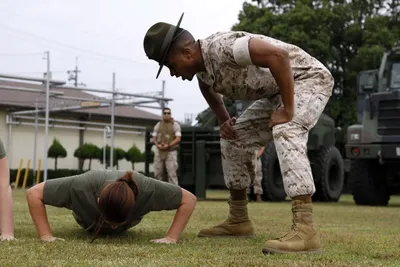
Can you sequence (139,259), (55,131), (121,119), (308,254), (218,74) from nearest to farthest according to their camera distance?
(139,259) < (308,254) < (218,74) < (55,131) < (121,119)

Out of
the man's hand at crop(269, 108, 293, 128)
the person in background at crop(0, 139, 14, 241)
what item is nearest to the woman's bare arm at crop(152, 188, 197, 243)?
the man's hand at crop(269, 108, 293, 128)

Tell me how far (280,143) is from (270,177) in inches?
389

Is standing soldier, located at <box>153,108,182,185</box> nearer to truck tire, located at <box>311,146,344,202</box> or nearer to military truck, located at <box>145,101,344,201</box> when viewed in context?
military truck, located at <box>145,101,344,201</box>

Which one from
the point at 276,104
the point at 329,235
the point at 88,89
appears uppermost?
the point at 88,89

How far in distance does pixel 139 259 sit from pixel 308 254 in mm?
990

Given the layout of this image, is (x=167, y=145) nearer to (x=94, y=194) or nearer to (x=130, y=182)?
(x=94, y=194)

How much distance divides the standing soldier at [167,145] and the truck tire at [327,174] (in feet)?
10.3

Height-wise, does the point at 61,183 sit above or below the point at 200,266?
above

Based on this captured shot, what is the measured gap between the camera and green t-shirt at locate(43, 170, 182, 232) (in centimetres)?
463

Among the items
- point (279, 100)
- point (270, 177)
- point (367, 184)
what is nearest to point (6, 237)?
point (279, 100)

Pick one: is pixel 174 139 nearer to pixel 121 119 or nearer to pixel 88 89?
pixel 88 89

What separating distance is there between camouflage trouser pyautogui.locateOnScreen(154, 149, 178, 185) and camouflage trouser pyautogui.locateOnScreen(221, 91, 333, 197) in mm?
8451

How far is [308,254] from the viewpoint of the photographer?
415 centimetres

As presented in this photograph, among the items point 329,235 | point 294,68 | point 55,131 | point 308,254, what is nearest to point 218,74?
point 294,68
